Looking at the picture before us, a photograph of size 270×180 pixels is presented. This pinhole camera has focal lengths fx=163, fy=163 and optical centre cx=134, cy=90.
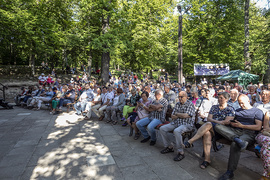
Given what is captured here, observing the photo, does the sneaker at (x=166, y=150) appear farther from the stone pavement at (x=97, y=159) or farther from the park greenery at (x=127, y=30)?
the park greenery at (x=127, y=30)

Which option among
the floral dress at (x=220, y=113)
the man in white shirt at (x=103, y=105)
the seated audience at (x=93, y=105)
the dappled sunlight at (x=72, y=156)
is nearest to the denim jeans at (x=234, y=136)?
the floral dress at (x=220, y=113)

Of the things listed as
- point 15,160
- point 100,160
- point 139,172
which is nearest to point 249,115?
point 139,172

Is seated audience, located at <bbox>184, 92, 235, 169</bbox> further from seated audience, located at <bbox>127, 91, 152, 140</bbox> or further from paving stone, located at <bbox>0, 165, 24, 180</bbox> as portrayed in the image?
paving stone, located at <bbox>0, 165, 24, 180</bbox>

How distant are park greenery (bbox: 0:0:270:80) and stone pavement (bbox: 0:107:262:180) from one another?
1026 centimetres

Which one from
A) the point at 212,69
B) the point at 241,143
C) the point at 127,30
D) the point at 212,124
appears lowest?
the point at 241,143

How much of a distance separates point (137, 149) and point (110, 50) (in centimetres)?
1134

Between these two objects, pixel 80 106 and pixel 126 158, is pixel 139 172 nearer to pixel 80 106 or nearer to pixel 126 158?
pixel 126 158

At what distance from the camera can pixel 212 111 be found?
365cm

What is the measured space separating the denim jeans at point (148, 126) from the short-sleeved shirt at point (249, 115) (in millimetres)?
1835

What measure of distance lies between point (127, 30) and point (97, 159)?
15.0 m

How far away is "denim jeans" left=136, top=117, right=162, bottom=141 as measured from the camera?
419cm

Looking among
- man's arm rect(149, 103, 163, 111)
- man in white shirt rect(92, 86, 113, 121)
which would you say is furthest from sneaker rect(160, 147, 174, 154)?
man in white shirt rect(92, 86, 113, 121)

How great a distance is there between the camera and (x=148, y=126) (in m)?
4.20

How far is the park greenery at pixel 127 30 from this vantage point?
14.4 meters
